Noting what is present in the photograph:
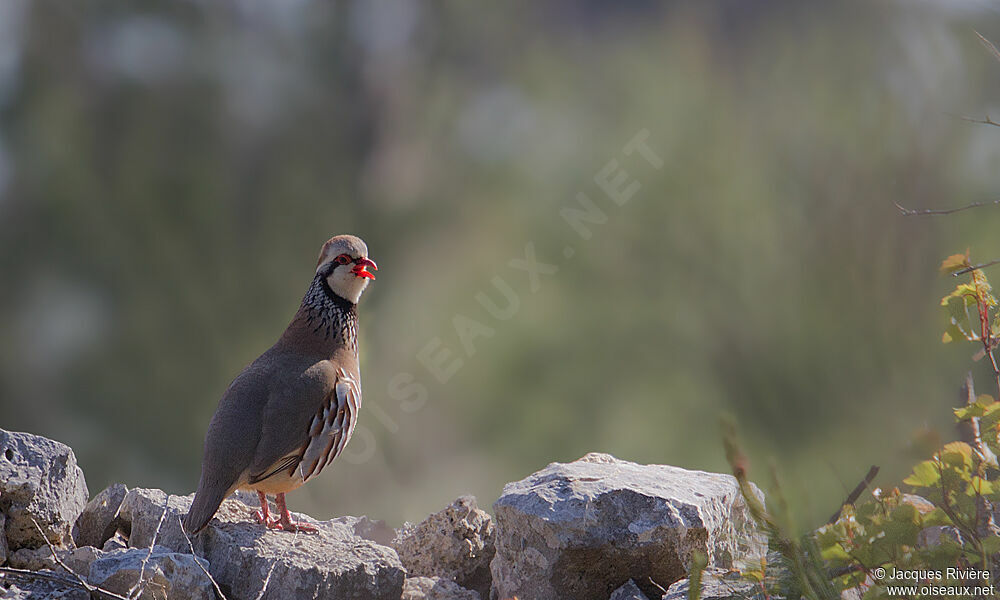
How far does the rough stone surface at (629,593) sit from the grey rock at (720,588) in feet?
0.26

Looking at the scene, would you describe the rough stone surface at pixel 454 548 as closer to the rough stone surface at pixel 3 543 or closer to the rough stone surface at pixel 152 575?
the rough stone surface at pixel 152 575

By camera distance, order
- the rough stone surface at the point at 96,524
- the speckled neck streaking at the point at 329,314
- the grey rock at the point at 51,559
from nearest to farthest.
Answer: the grey rock at the point at 51,559, the rough stone surface at the point at 96,524, the speckled neck streaking at the point at 329,314

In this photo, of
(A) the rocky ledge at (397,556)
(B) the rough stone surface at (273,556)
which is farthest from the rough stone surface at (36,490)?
(B) the rough stone surface at (273,556)

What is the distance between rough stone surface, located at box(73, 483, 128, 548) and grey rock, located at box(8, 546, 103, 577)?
0.61 ft

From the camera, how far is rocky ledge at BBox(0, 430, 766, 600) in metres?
1.56

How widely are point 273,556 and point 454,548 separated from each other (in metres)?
0.41

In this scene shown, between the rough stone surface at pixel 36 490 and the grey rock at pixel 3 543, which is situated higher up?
the rough stone surface at pixel 36 490

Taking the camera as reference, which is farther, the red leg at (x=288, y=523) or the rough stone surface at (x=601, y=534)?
the red leg at (x=288, y=523)

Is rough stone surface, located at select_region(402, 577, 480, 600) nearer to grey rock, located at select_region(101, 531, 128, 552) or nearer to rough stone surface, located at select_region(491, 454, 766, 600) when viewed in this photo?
rough stone surface, located at select_region(491, 454, 766, 600)

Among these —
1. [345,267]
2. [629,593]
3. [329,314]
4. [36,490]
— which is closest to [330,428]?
[329,314]

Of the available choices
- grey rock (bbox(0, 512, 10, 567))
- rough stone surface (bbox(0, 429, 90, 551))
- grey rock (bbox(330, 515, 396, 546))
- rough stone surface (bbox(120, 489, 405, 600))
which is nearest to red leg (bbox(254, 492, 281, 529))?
rough stone surface (bbox(120, 489, 405, 600))

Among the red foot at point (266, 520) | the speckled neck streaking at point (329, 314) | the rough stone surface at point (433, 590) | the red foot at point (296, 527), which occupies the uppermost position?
the speckled neck streaking at point (329, 314)

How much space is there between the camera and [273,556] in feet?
5.24

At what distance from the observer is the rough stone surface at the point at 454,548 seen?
188cm
